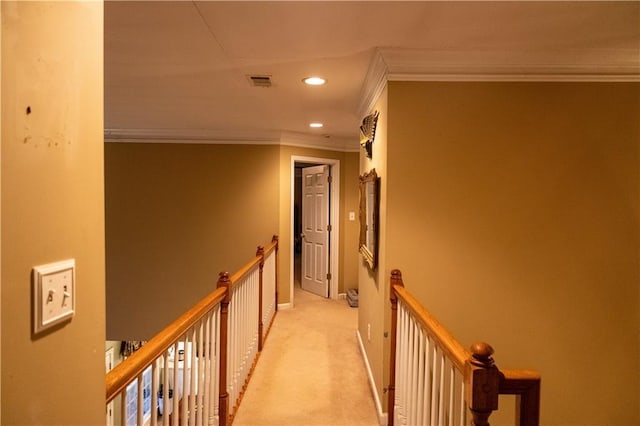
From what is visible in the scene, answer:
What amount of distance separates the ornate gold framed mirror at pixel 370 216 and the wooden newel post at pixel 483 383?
1523 millimetres

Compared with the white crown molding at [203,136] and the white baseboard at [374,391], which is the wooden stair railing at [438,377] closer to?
the white baseboard at [374,391]

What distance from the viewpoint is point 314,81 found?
2.69 metres

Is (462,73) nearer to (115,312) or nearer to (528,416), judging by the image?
(528,416)

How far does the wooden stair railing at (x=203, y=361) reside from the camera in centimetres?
111

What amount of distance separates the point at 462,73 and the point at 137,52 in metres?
2.02

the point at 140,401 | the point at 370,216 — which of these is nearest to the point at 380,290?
the point at 370,216

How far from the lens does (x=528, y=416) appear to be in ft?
Result: 3.37

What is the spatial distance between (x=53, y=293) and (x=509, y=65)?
2488 millimetres

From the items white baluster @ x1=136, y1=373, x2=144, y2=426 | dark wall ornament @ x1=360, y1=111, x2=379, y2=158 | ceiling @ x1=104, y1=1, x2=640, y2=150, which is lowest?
white baluster @ x1=136, y1=373, x2=144, y2=426

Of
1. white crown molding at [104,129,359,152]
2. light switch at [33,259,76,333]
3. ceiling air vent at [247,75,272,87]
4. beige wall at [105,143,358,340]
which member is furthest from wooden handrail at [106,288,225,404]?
white crown molding at [104,129,359,152]

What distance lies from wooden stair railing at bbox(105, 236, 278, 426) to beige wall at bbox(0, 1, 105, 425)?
212 millimetres

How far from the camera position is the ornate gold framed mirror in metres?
2.52

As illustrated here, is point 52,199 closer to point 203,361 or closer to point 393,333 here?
point 203,361

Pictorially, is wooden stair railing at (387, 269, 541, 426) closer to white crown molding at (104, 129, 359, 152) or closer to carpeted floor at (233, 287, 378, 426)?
carpeted floor at (233, 287, 378, 426)
